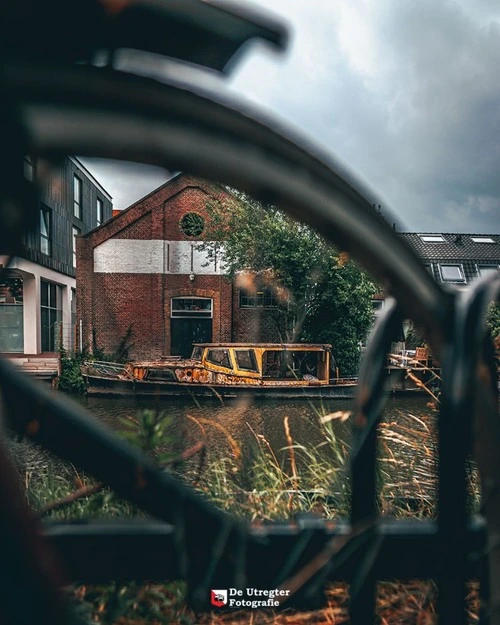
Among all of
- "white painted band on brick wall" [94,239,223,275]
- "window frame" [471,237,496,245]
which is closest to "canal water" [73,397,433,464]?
Answer: "white painted band on brick wall" [94,239,223,275]

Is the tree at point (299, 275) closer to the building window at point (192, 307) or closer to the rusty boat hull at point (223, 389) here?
the building window at point (192, 307)

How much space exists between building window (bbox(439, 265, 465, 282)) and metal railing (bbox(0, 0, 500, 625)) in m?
22.5

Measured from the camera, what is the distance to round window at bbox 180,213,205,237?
787 inches

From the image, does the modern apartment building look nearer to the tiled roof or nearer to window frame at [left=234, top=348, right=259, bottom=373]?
window frame at [left=234, top=348, right=259, bottom=373]

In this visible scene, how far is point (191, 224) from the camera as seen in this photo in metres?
20.0

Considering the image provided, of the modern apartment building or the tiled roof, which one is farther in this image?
the tiled roof

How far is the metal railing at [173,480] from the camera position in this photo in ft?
2.07

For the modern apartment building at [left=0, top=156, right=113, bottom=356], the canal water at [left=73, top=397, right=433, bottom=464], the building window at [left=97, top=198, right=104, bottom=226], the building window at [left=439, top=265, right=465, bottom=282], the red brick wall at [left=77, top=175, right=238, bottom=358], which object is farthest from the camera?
the building window at [left=97, top=198, right=104, bottom=226]

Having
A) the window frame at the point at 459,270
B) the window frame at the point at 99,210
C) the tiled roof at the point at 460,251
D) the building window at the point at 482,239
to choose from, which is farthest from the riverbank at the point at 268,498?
the window frame at the point at 99,210

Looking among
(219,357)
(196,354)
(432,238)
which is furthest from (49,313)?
(432,238)

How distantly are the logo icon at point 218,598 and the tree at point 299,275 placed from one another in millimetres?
14532

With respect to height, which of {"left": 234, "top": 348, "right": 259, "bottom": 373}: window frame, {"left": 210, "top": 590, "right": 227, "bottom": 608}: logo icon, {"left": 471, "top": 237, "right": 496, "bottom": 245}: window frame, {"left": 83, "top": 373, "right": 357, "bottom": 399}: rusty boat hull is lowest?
{"left": 83, "top": 373, "right": 357, "bottom": 399}: rusty boat hull

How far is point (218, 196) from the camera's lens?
739 inches

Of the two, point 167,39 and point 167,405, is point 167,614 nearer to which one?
point 167,39
